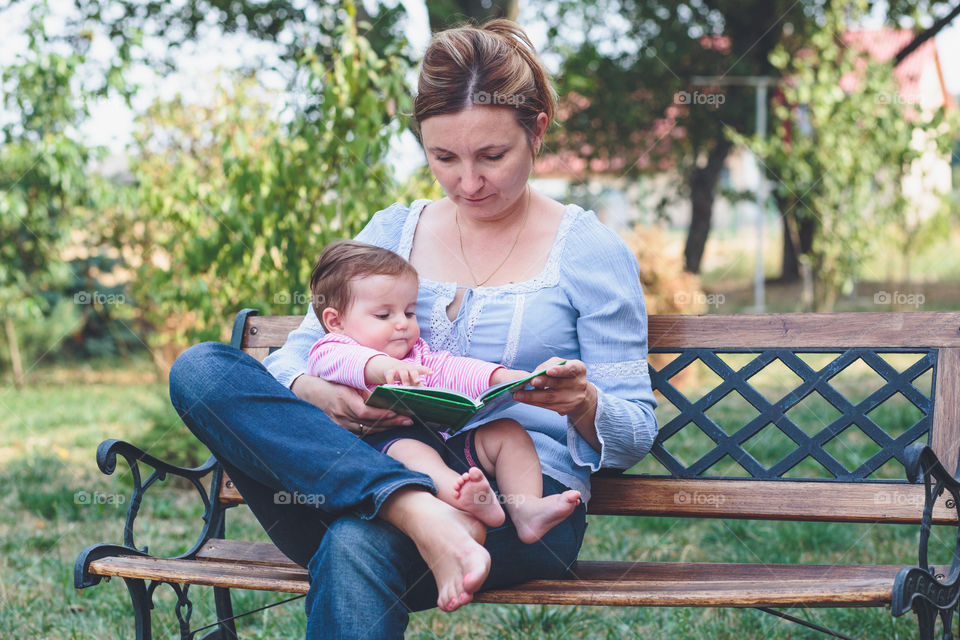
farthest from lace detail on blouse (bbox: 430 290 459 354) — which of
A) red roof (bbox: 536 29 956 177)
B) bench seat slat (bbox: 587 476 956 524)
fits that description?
red roof (bbox: 536 29 956 177)

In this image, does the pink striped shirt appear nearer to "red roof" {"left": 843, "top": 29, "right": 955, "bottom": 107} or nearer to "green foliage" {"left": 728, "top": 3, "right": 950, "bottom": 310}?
"green foliage" {"left": 728, "top": 3, "right": 950, "bottom": 310}

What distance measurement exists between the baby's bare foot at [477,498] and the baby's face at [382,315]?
19.4 inches

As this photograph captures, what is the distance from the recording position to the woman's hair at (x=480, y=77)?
2.21 meters

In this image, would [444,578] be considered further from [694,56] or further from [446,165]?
[694,56]

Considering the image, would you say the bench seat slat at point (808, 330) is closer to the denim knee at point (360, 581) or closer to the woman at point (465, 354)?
the woman at point (465, 354)

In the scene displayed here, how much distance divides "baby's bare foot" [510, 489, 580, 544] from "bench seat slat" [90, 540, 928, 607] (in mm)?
118

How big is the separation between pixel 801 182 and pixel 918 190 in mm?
1652

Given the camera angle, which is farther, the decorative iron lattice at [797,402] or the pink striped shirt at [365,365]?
the decorative iron lattice at [797,402]

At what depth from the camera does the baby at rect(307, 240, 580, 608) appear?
Result: 1.95 m

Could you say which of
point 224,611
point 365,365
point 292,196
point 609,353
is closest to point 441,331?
point 365,365

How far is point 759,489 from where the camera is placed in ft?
7.80

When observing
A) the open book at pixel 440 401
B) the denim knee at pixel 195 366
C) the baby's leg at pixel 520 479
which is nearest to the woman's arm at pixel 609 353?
the baby's leg at pixel 520 479

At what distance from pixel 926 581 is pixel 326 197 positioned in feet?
9.71

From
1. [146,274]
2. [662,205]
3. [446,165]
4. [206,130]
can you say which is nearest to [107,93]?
[206,130]
